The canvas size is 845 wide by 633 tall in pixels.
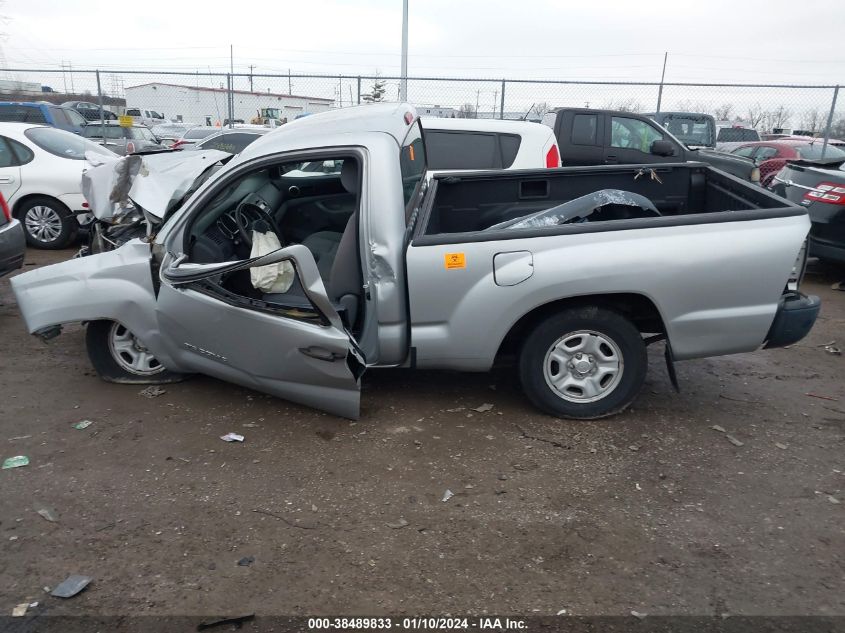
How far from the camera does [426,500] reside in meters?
3.46

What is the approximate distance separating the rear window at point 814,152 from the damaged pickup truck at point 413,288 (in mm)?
12643

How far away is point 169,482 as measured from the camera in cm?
365

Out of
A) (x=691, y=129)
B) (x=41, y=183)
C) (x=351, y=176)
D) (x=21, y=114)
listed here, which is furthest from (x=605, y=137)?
(x=21, y=114)

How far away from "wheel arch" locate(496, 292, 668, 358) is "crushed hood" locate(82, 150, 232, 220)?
8.01ft

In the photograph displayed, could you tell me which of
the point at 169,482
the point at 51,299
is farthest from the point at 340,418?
the point at 51,299

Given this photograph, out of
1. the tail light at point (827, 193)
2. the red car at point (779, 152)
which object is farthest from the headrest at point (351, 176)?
the red car at point (779, 152)

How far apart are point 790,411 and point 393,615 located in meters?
3.18

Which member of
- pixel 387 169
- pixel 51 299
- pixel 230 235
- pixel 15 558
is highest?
pixel 387 169

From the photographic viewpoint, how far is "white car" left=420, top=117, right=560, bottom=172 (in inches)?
282

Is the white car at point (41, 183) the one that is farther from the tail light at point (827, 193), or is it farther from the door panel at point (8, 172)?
the tail light at point (827, 193)

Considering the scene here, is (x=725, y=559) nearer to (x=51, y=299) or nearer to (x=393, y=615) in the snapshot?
(x=393, y=615)

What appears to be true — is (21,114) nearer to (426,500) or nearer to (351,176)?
(351,176)

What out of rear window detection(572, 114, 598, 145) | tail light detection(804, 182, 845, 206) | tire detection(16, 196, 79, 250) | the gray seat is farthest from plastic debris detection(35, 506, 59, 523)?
rear window detection(572, 114, 598, 145)

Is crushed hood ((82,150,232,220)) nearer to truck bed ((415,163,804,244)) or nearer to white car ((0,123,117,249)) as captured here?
truck bed ((415,163,804,244))
